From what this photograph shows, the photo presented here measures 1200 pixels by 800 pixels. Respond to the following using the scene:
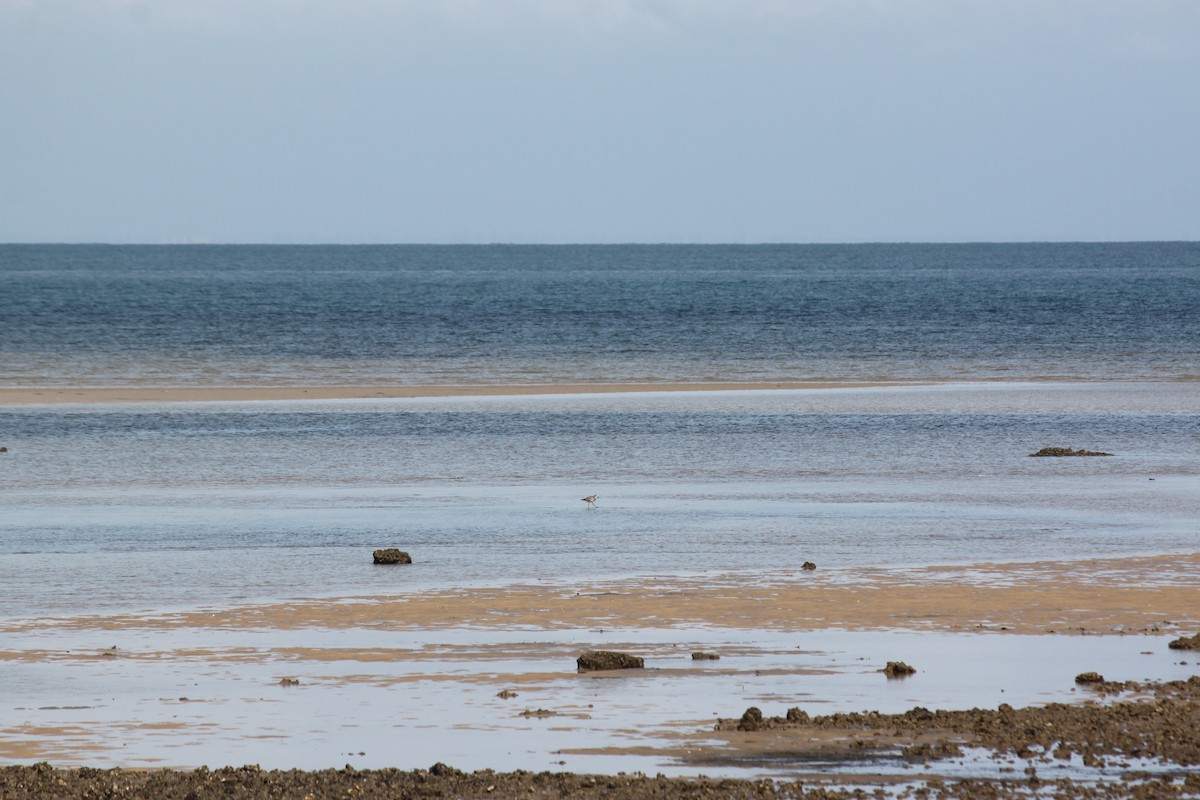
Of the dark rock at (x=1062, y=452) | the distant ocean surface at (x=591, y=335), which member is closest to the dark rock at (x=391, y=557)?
the dark rock at (x=1062, y=452)

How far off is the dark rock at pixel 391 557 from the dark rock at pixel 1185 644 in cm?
781

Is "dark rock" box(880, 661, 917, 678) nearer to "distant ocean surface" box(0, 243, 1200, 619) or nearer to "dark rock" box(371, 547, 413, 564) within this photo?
"distant ocean surface" box(0, 243, 1200, 619)

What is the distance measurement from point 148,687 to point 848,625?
5.68 metres

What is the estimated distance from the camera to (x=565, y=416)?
120ft

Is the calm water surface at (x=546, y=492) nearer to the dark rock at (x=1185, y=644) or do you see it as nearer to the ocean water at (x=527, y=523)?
the ocean water at (x=527, y=523)

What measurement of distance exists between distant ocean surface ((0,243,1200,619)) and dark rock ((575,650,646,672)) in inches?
167

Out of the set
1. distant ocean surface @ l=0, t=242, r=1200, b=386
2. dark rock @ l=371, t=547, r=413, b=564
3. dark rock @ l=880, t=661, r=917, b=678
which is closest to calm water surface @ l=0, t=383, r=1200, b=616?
dark rock @ l=371, t=547, r=413, b=564

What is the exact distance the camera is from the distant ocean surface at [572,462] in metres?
17.9

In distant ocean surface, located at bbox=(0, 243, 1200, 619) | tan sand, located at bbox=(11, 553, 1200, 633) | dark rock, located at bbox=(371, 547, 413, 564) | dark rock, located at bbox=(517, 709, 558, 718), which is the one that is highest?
dark rock, located at bbox=(517, 709, 558, 718)

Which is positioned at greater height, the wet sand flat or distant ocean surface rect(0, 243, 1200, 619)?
the wet sand flat

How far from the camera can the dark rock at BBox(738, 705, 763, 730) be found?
10.1m

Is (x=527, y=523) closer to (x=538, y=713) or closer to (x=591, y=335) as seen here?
(x=538, y=713)

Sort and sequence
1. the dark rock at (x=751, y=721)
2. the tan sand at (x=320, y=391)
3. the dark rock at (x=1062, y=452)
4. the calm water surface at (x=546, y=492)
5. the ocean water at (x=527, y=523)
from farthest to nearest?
the tan sand at (x=320, y=391)
the dark rock at (x=1062, y=452)
the calm water surface at (x=546, y=492)
the ocean water at (x=527, y=523)
the dark rock at (x=751, y=721)

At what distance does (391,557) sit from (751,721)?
7893mm
